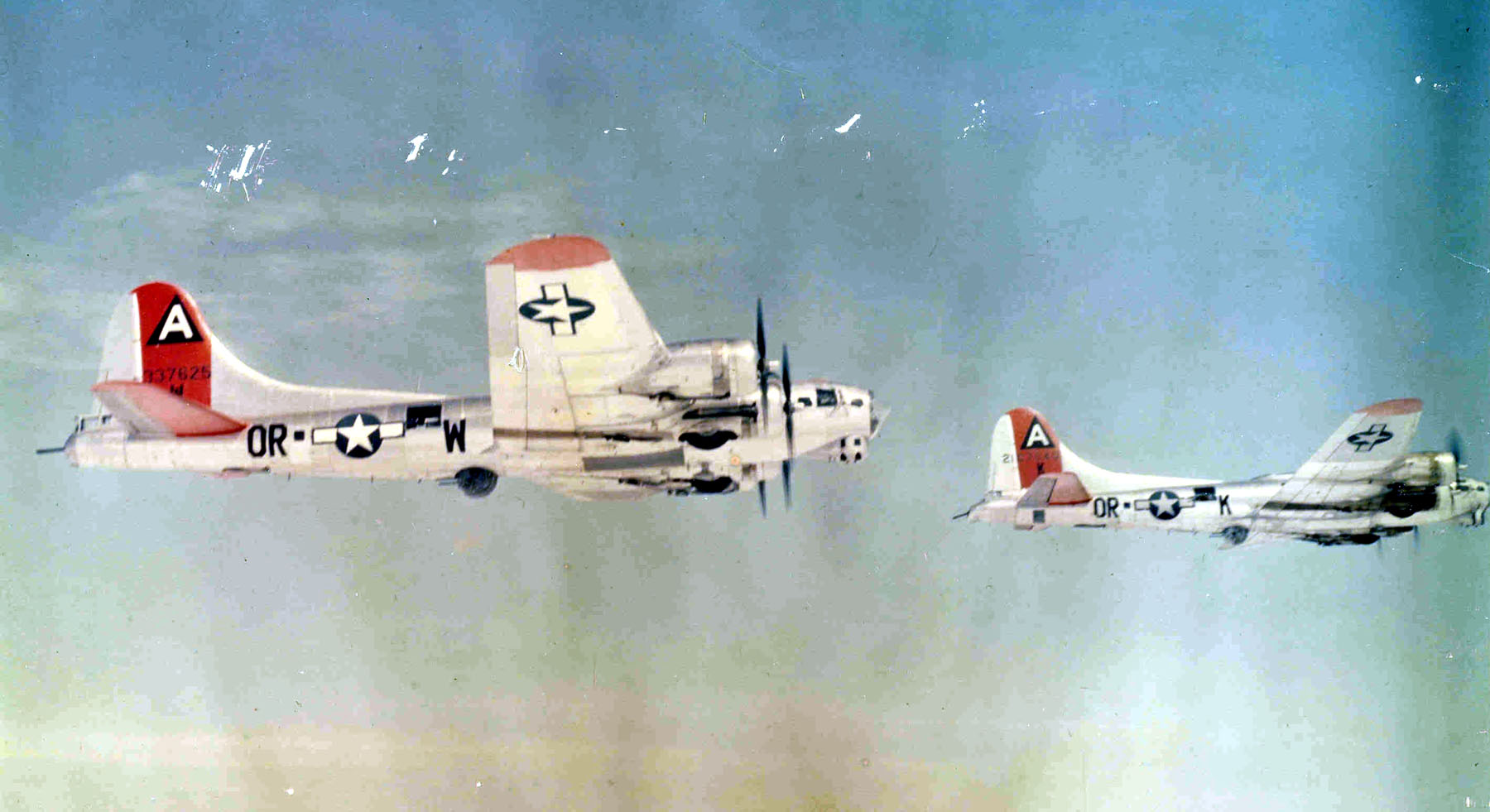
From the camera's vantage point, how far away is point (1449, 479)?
37.5 ft

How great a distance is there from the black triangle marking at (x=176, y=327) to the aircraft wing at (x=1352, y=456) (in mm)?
11709

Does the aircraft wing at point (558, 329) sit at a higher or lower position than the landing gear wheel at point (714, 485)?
higher

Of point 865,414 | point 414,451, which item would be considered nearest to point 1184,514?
point 865,414

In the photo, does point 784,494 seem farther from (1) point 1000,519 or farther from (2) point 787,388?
(1) point 1000,519

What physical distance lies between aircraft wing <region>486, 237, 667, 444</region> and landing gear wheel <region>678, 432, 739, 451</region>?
883mm

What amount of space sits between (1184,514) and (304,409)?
1004 centimetres

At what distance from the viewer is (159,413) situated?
9875mm

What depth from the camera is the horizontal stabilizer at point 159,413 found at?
959cm

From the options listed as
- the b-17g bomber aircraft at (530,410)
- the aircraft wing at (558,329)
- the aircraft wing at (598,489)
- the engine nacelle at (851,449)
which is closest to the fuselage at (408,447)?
the b-17g bomber aircraft at (530,410)

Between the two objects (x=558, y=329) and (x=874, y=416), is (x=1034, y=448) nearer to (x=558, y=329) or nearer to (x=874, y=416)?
(x=874, y=416)

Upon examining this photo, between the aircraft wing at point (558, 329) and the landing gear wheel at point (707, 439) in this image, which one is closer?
the aircraft wing at point (558, 329)

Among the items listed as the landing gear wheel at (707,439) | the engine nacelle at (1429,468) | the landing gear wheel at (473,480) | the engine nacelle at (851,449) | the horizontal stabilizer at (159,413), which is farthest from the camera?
the engine nacelle at (1429,468)

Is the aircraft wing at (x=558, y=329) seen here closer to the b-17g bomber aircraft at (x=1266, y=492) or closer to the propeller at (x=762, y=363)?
the propeller at (x=762, y=363)

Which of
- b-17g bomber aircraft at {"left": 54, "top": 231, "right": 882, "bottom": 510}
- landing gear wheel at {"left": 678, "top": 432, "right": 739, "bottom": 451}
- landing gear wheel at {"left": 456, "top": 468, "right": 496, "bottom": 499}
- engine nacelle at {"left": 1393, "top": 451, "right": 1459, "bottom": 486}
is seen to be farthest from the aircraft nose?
engine nacelle at {"left": 1393, "top": 451, "right": 1459, "bottom": 486}
